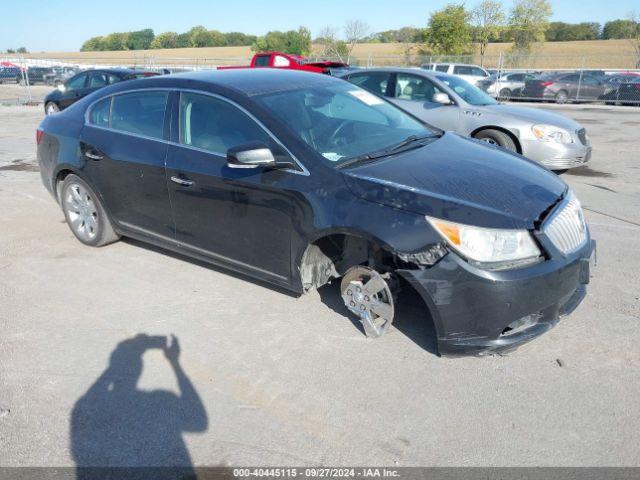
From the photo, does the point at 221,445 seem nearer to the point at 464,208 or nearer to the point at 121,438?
the point at 121,438

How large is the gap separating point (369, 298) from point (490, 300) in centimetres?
83

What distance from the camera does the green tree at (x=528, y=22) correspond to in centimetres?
5116

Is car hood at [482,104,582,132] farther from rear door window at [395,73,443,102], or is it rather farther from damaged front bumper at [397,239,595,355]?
damaged front bumper at [397,239,595,355]

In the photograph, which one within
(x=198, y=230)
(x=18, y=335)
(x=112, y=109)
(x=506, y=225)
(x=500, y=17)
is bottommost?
(x=18, y=335)

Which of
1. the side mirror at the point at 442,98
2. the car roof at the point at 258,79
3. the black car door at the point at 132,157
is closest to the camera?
the car roof at the point at 258,79

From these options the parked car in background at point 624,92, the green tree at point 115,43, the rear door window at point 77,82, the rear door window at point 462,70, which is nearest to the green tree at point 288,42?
the rear door window at point 462,70

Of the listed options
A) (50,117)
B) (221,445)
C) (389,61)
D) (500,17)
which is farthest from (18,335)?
(500,17)

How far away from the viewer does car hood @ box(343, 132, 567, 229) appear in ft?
9.79

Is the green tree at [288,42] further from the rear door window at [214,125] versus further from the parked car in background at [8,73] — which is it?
the rear door window at [214,125]

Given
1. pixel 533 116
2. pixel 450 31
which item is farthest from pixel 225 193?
pixel 450 31

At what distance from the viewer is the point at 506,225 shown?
2.92m

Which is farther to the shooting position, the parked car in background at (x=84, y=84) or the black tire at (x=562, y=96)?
the black tire at (x=562, y=96)

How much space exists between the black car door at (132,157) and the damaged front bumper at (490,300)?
7.47 feet

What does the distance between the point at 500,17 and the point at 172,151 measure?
52058mm
